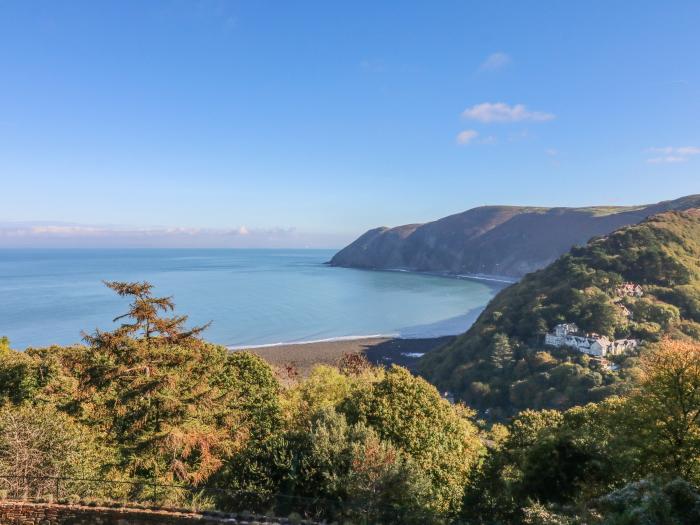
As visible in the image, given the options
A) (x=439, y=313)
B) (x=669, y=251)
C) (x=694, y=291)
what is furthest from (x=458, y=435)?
(x=439, y=313)

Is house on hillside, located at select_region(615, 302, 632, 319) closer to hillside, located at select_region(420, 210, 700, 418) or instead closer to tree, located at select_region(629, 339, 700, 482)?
hillside, located at select_region(420, 210, 700, 418)

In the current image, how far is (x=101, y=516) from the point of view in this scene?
1162 cm

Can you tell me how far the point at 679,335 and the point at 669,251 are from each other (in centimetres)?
2430

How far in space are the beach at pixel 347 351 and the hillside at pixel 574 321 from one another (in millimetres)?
6379

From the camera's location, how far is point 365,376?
3122 centimetres

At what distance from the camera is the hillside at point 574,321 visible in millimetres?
48094

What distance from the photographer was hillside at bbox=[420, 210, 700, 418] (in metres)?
48.1

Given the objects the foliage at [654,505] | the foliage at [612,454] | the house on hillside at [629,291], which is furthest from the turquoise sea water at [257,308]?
the foliage at [654,505]

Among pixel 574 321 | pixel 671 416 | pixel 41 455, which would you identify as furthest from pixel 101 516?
pixel 574 321

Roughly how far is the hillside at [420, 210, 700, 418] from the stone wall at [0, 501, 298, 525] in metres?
41.9

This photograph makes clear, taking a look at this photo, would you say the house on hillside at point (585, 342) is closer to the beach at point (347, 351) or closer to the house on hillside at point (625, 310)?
the house on hillside at point (625, 310)

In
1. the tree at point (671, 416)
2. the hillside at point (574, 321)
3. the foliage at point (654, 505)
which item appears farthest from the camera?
the hillside at point (574, 321)

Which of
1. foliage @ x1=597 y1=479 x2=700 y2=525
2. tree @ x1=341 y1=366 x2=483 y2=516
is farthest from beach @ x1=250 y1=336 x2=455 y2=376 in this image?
foliage @ x1=597 y1=479 x2=700 y2=525

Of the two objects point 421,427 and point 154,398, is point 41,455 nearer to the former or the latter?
point 154,398
